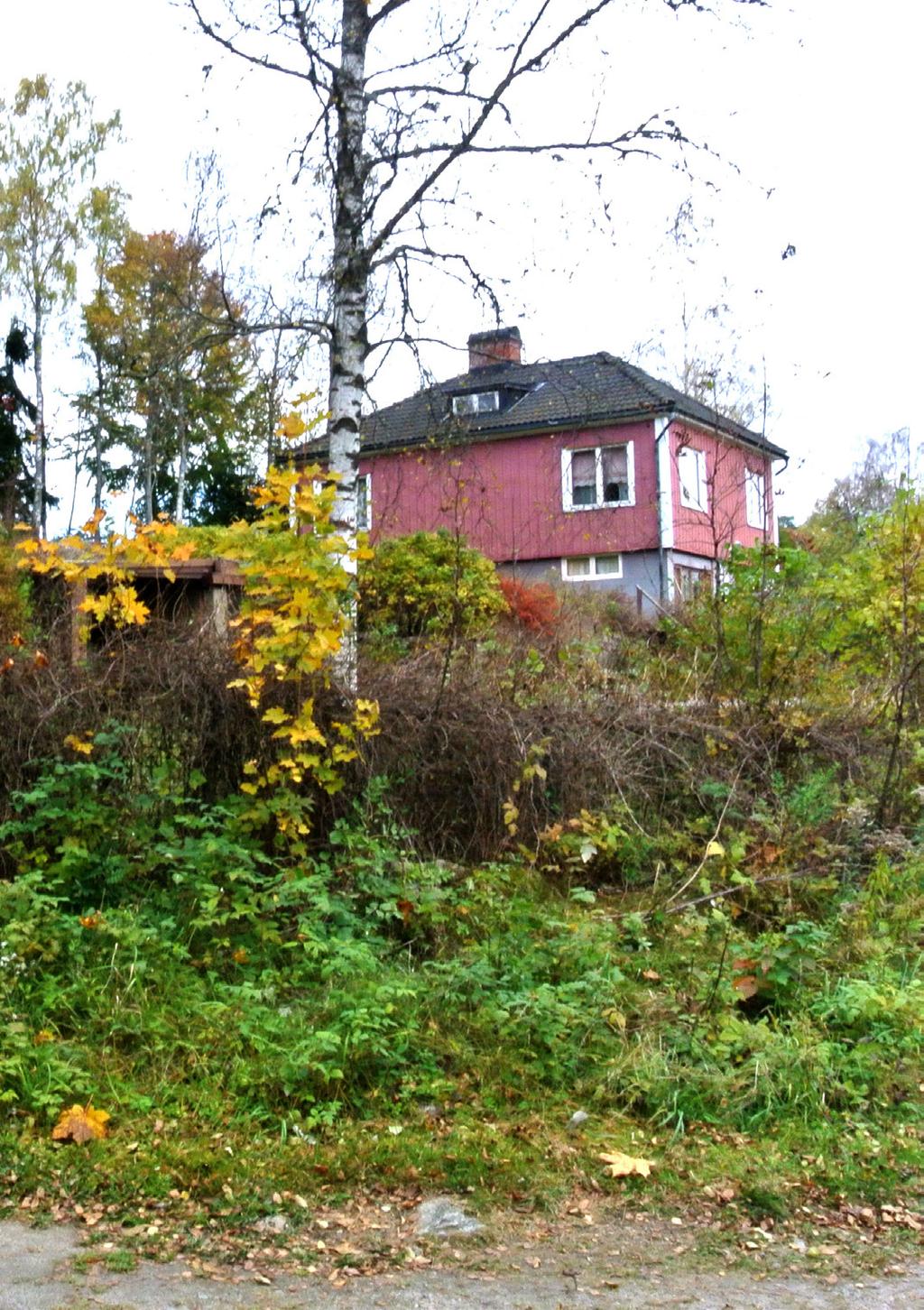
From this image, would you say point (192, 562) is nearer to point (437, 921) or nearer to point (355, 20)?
point (437, 921)

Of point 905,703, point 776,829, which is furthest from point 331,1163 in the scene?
point 905,703

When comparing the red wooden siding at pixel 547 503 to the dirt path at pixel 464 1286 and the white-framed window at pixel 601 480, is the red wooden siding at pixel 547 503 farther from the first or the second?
the dirt path at pixel 464 1286

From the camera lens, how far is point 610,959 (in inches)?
259

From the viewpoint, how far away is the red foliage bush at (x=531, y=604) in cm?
1608

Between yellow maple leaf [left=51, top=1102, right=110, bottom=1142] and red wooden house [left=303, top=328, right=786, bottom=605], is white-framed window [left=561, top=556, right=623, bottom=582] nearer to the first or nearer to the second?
red wooden house [left=303, top=328, right=786, bottom=605]

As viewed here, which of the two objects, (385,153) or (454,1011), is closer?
(454,1011)

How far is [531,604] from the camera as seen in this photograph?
1742cm

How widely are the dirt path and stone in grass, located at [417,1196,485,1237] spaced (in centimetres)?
15

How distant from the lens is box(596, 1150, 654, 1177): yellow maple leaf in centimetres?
488

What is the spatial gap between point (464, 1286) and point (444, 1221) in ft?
1.47

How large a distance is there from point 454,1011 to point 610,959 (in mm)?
982

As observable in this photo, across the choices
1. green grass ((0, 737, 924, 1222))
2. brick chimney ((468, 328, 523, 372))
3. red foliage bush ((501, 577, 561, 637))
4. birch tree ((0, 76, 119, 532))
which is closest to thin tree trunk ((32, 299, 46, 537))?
birch tree ((0, 76, 119, 532))

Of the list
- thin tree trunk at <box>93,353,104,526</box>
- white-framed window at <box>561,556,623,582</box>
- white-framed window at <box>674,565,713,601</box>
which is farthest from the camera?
thin tree trunk at <box>93,353,104,526</box>

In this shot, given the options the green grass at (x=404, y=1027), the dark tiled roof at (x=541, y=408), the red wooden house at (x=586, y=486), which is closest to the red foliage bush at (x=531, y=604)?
the dark tiled roof at (x=541, y=408)
